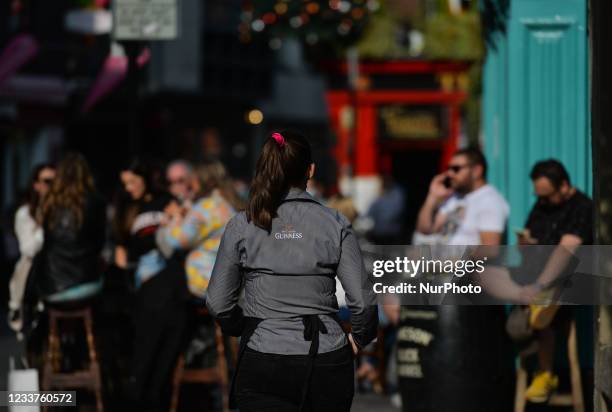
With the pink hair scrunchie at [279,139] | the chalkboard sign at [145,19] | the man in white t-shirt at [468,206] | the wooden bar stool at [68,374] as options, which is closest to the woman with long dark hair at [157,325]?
the wooden bar stool at [68,374]

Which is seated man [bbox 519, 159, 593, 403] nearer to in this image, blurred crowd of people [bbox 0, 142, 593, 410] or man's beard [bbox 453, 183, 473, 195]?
blurred crowd of people [bbox 0, 142, 593, 410]

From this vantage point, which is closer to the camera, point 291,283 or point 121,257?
point 291,283

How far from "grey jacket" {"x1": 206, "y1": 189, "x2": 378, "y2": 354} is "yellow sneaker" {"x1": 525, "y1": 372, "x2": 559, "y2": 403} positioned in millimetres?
3090

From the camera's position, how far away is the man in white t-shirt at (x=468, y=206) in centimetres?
874

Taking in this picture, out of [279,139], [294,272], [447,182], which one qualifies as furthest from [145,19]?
[294,272]

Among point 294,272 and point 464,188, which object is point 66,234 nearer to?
point 464,188

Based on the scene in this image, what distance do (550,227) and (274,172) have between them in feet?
10.7

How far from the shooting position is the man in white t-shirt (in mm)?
8742

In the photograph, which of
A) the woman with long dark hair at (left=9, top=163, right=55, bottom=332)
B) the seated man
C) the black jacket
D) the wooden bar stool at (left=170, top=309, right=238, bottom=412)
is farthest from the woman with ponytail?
the woman with long dark hair at (left=9, top=163, right=55, bottom=332)

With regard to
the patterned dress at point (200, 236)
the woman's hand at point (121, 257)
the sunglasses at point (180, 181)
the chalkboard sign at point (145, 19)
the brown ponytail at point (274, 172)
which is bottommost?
the woman's hand at point (121, 257)

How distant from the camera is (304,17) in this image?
58.5 feet

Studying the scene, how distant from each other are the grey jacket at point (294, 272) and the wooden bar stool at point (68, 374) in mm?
4086

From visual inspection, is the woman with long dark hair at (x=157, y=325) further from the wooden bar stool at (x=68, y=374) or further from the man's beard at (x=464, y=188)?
the man's beard at (x=464, y=188)

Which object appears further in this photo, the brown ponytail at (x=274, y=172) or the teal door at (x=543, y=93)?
the teal door at (x=543, y=93)
